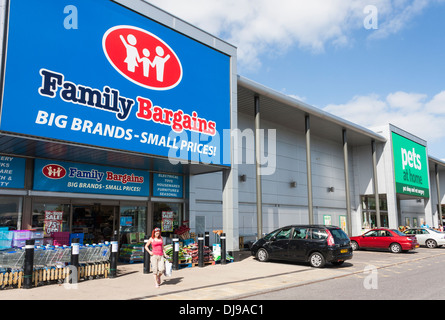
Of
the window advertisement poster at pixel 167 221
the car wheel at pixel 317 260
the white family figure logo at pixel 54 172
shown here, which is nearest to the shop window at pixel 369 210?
the car wheel at pixel 317 260

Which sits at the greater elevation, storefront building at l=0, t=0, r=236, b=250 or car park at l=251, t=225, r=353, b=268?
storefront building at l=0, t=0, r=236, b=250

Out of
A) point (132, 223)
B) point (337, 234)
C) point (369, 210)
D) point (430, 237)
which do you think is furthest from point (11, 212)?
point (369, 210)

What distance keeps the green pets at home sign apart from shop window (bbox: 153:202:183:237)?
68.7ft

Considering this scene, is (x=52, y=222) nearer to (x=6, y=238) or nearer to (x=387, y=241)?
(x=6, y=238)

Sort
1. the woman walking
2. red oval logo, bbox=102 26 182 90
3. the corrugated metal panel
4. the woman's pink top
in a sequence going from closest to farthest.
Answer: the woman walking → the woman's pink top → red oval logo, bbox=102 26 182 90 → the corrugated metal panel

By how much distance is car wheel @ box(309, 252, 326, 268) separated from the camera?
13.7 meters

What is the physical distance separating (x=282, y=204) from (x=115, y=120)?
53.2ft

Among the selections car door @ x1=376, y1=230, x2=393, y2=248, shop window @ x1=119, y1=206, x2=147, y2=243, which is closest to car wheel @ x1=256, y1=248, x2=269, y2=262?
shop window @ x1=119, y1=206, x2=147, y2=243

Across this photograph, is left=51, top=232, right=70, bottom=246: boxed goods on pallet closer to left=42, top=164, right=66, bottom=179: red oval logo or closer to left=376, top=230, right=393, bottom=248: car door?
left=42, top=164, right=66, bottom=179: red oval logo

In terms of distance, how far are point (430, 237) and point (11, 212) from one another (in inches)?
949

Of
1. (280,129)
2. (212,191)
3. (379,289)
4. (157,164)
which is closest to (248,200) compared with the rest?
(212,191)

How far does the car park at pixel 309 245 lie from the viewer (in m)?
13.7

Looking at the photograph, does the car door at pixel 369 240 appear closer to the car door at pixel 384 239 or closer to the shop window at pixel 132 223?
the car door at pixel 384 239
